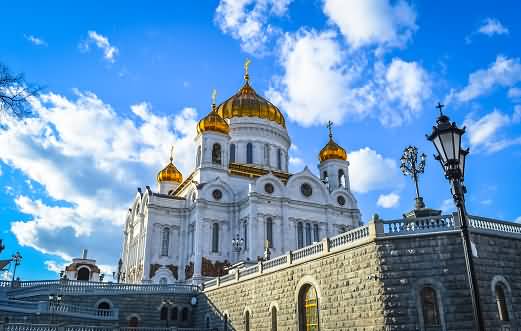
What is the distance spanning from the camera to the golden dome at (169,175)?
155 ft

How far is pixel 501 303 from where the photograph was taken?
56.1 feet

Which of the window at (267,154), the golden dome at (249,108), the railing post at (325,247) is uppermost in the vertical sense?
the golden dome at (249,108)

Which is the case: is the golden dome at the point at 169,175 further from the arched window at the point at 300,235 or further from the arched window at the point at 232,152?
the arched window at the point at 300,235

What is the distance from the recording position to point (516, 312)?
674 inches

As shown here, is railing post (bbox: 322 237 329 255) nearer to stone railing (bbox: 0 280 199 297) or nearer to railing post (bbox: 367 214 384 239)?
railing post (bbox: 367 214 384 239)

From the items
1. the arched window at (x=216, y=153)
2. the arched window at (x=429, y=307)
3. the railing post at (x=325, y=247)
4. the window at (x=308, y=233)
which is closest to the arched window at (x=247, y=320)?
the railing post at (x=325, y=247)

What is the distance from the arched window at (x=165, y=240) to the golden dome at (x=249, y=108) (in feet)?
45.9

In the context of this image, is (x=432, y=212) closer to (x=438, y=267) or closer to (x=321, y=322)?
(x=438, y=267)

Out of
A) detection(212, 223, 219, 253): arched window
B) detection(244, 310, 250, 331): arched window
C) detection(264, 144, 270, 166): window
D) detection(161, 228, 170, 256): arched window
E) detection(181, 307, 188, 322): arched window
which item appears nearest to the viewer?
detection(244, 310, 250, 331): arched window

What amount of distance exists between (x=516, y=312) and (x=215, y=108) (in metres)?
33.8

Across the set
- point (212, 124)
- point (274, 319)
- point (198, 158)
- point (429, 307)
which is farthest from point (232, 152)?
point (429, 307)

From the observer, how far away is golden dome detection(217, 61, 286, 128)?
153ft

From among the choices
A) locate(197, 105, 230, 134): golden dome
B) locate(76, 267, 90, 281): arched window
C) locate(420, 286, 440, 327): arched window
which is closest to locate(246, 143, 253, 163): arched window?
locate(197, 105, 230, 134): golden dome

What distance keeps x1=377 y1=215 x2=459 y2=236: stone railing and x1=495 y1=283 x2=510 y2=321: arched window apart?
9.46ft
